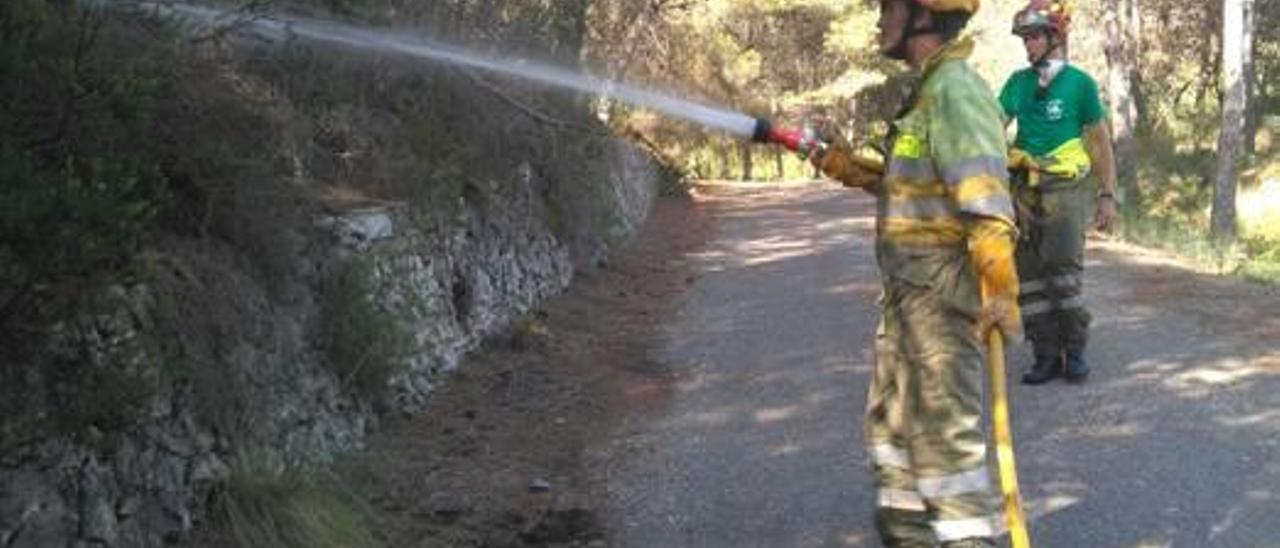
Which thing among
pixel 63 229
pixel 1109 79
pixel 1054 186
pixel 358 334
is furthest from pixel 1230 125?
pixel 63 229

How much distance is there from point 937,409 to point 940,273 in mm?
462

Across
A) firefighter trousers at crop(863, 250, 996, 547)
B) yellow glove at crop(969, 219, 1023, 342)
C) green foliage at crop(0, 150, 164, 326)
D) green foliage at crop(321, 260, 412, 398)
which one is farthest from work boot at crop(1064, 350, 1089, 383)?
green foliage at crop(0, 150, 164, 326)

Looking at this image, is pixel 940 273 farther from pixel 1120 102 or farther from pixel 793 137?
pixel 1120 102

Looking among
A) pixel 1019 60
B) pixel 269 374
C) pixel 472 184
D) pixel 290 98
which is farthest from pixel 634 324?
pixel 1019 60

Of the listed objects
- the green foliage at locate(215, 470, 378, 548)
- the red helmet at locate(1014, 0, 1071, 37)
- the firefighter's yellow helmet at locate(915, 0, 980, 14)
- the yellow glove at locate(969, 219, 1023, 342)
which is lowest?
the green foliage at locate(215, 470, 378, 548)

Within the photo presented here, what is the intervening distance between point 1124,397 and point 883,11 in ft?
12.5

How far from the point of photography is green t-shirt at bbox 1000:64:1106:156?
7.81 meters

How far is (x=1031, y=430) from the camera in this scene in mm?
7020

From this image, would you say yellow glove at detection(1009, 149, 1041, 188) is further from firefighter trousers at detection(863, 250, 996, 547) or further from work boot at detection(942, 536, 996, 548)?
work boot at detection(942, 536, 996, 548)

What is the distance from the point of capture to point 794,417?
→ 7.74 metres

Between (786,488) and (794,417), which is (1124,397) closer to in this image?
(794,417)

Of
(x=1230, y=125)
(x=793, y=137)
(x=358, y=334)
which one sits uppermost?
(x=793, y=137)

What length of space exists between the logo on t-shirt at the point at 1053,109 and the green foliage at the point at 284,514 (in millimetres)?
4633

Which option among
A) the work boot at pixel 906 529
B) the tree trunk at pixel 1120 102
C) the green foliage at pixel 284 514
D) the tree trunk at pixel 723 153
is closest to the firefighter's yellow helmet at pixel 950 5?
the work boot at pixel 906 529
